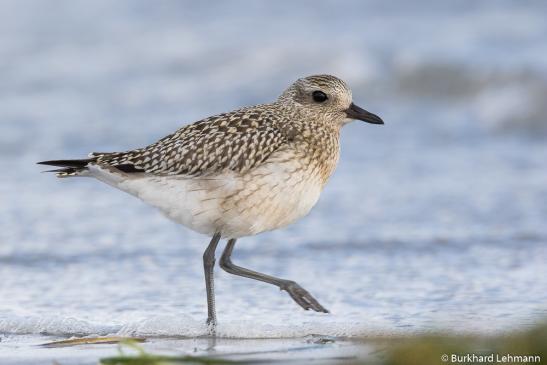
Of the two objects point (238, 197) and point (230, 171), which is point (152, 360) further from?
point (230, 171)

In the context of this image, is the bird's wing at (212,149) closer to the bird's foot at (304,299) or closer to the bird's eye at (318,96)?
the bird's eye at (318,96)

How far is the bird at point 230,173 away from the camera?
7.12m

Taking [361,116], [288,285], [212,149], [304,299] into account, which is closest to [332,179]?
[361,116]

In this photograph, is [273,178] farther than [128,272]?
No

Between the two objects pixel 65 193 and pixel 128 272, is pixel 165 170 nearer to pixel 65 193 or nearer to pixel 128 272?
pixel 128 272

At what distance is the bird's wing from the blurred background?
93cm

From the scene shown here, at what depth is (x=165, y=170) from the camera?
23.9ft

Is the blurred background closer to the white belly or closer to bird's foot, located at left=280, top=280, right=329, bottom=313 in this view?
bird's foot, located at left=280, top=280, right=329, bottom=313

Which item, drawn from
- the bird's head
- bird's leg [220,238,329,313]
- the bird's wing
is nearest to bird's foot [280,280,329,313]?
bird's leg [220,238,329,313]

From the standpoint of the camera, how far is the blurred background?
7.88 metres

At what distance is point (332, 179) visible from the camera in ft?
37.5

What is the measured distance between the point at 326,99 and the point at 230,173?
0.97 meters

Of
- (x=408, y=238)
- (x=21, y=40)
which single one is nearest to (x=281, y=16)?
(x=21, y=40)

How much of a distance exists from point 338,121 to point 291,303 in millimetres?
1222
